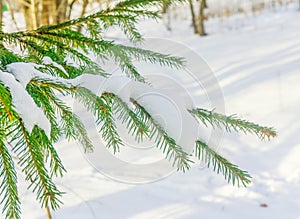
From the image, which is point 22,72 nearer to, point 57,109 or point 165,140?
point 57,109

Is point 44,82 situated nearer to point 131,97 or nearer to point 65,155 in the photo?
point 131,97

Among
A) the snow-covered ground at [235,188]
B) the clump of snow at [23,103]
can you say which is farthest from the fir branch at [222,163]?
the snow-covered ground at [235,188]

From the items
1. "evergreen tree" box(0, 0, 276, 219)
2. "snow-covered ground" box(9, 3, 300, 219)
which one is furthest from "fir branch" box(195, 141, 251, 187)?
"snow-covered ground" box(9, 3, 300, 219)

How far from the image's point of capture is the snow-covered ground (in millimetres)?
1851

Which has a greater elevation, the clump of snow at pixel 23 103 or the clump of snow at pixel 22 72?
the clump of snow at pixel 22 72

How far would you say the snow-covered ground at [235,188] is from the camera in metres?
1.85

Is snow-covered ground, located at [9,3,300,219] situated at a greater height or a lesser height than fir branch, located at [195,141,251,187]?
lesser

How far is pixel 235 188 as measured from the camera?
2111mm

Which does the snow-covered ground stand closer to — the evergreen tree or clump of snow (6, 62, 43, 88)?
the evergreen tree

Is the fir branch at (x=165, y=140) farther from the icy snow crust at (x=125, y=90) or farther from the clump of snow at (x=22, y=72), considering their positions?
the clump of snow at (x=22, y=72)

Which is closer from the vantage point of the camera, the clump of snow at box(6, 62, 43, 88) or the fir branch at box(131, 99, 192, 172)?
the clump of snow at box(6, 62, 43, 88)

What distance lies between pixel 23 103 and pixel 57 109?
0.22m

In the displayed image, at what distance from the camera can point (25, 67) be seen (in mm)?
502

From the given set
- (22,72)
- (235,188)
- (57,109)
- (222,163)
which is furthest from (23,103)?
(235,188)
